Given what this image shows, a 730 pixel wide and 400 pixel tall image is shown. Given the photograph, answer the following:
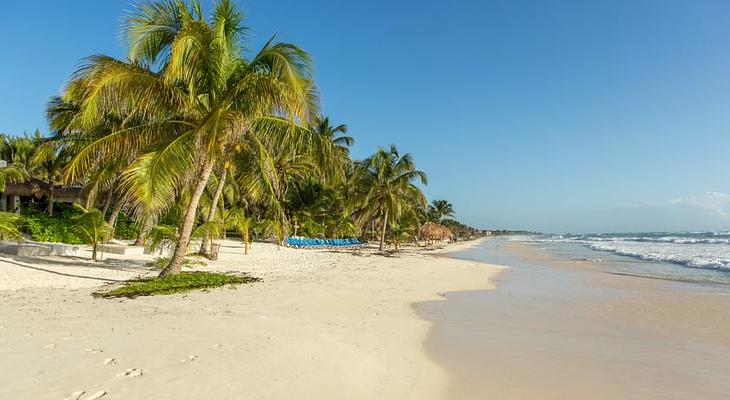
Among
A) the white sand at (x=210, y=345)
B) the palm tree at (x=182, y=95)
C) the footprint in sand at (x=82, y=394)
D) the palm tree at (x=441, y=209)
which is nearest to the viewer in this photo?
the footprint in sand at (x=82, y=394)

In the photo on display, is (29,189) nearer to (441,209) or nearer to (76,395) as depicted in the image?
(76,395)

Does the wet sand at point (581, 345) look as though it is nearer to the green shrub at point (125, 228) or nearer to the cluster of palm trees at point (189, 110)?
the cluster of palm trees at point (189, 110)

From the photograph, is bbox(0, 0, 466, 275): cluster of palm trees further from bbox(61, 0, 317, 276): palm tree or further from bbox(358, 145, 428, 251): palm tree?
bbox(358, 145, 428, 251): palm tree

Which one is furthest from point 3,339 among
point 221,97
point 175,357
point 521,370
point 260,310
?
point 221,97

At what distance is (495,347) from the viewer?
595cm

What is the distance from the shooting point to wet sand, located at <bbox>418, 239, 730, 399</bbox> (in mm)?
4480

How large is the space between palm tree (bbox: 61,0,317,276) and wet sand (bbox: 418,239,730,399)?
5.60 metres

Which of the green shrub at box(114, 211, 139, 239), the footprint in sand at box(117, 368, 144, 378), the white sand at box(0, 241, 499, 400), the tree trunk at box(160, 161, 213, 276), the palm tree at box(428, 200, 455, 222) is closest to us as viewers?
the white sand at box(0, 241, 499, 400)

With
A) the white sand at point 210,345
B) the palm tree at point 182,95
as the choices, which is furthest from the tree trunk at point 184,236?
the white sand at point 210,345

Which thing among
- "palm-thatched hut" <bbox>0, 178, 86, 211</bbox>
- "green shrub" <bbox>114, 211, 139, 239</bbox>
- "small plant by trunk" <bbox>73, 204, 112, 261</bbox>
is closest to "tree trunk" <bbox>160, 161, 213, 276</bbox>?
"small plant by trunk" <bbox>73, 204, 112, 261</bbox>

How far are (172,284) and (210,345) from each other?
4391mm

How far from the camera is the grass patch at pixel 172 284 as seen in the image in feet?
25.8

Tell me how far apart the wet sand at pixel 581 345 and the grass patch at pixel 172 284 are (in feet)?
14.6

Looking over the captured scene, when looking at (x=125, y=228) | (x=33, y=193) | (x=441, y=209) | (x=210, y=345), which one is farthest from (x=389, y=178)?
(x=441, y=209)
